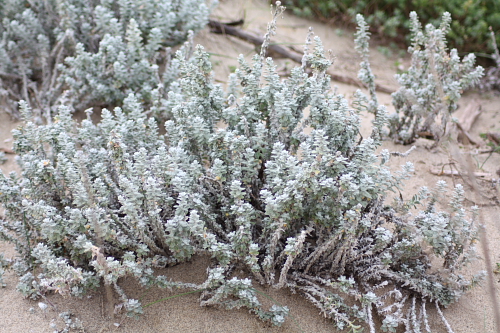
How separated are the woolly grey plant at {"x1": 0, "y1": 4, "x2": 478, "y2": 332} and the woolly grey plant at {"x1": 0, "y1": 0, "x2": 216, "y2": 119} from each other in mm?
996

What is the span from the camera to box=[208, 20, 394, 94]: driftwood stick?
4977mm

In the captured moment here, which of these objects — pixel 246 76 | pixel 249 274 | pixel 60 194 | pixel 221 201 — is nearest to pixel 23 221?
pixel 60 194

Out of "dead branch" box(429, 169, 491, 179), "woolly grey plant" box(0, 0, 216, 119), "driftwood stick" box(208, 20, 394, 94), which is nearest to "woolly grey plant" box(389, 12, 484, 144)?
"dead branch" box(429, 169, 491, 179)

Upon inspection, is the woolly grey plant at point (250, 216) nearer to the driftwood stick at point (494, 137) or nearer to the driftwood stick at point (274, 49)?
the driftwood stick at point (494, 137)

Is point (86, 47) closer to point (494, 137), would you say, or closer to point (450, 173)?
point (450, 173)

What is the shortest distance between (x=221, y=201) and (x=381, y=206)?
91 cm

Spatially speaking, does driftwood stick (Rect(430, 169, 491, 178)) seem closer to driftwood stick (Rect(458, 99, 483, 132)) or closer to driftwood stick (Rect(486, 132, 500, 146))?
driftwood stick (Rect(486, 132, 500, 146))

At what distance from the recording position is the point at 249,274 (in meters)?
2.66

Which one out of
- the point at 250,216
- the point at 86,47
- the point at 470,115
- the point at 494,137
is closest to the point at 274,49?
the point at 86,47

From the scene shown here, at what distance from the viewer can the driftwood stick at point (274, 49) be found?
498cm

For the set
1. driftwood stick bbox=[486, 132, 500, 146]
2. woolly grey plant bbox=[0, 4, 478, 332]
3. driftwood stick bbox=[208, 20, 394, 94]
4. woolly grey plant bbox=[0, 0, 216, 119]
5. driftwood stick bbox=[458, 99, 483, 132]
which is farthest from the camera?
driftwood stick bbox=[208, 20, 394, 94]

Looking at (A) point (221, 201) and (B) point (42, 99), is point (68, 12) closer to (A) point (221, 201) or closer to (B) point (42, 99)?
(B) point (42, 99)

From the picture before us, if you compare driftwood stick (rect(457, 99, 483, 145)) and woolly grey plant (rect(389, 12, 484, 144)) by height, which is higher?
woolly grey plant (rect(389, 12, 484, 144))

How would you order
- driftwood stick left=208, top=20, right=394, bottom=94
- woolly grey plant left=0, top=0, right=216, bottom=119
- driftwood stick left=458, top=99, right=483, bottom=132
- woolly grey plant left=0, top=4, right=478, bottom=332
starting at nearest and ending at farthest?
woolly grey plant left=0, top=4, right=478, bottom=332 → woolly grey plant left=0, top=0, right=216, bottom=119 → driftwood stick left=458, top=99, right=483, bottom=132 → driftwood stick left=208, top=20, right=394, bottom=94
